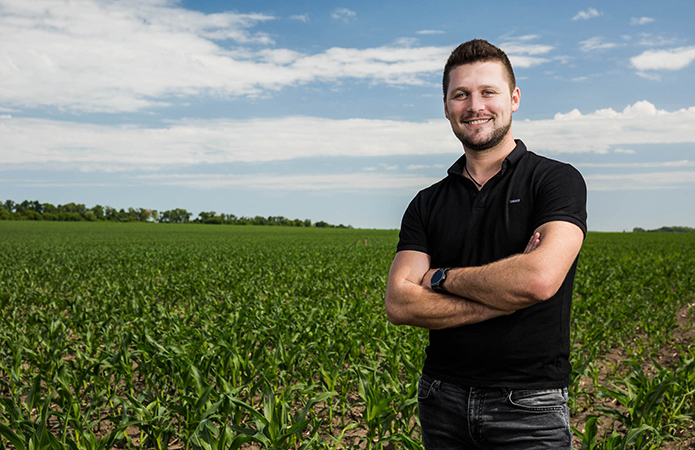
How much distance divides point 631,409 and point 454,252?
10.3 feet

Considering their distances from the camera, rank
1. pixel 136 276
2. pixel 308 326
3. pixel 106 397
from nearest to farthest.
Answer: pixel 106 397
pixel 308 326
pixel 136 276

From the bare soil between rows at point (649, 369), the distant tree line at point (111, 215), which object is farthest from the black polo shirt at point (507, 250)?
the distant tree line at point (111, 215)

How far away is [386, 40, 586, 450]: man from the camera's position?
6.91 ft

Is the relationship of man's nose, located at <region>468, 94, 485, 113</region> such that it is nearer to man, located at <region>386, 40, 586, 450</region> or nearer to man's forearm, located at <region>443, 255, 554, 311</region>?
man, located at <region>386, 40, 586, 450</region>

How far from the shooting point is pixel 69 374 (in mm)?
5508

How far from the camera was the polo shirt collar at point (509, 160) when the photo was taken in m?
2.36

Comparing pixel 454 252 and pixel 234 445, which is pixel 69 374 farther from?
pixel 454 252

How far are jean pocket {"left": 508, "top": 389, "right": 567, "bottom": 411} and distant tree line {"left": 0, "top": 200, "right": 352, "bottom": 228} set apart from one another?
12760cm

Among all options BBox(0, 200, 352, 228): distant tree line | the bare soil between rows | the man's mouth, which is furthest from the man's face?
BBox(0, 200, 352, 228): distant tree line

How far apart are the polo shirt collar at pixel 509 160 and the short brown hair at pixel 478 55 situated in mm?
279

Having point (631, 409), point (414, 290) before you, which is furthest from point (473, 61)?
point (631, 409)

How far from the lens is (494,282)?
212 cm

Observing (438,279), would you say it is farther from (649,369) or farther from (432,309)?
(649,369)

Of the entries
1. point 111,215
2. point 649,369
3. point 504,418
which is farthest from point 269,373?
point 111,215
